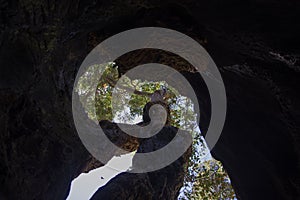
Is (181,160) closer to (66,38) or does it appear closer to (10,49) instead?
(66,38)

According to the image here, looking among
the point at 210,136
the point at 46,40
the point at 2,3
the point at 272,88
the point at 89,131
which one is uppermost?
the point at 2,3

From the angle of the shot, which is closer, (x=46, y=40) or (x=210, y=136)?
(x=46, y=40)

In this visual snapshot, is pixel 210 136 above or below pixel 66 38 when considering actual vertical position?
below

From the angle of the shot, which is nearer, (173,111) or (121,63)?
(121,63)

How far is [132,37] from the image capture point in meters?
4.04

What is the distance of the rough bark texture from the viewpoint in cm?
260

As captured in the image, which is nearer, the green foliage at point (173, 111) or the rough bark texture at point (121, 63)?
the rough bark texture at point (121, 63)

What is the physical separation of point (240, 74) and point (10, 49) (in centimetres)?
286

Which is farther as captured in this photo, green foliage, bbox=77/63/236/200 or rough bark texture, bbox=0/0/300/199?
green foliage, bbox=77/63/236/200

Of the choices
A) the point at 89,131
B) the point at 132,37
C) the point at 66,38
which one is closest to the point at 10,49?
the point at 66,38

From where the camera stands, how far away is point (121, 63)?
191 inches

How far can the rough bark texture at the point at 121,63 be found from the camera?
2596 mm

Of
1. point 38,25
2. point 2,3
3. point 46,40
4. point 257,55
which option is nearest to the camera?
point 2,3

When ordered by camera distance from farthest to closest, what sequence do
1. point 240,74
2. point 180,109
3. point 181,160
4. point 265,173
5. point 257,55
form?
point 180,109
point 181,160
point 265,173
point 240,74
point 257,55
